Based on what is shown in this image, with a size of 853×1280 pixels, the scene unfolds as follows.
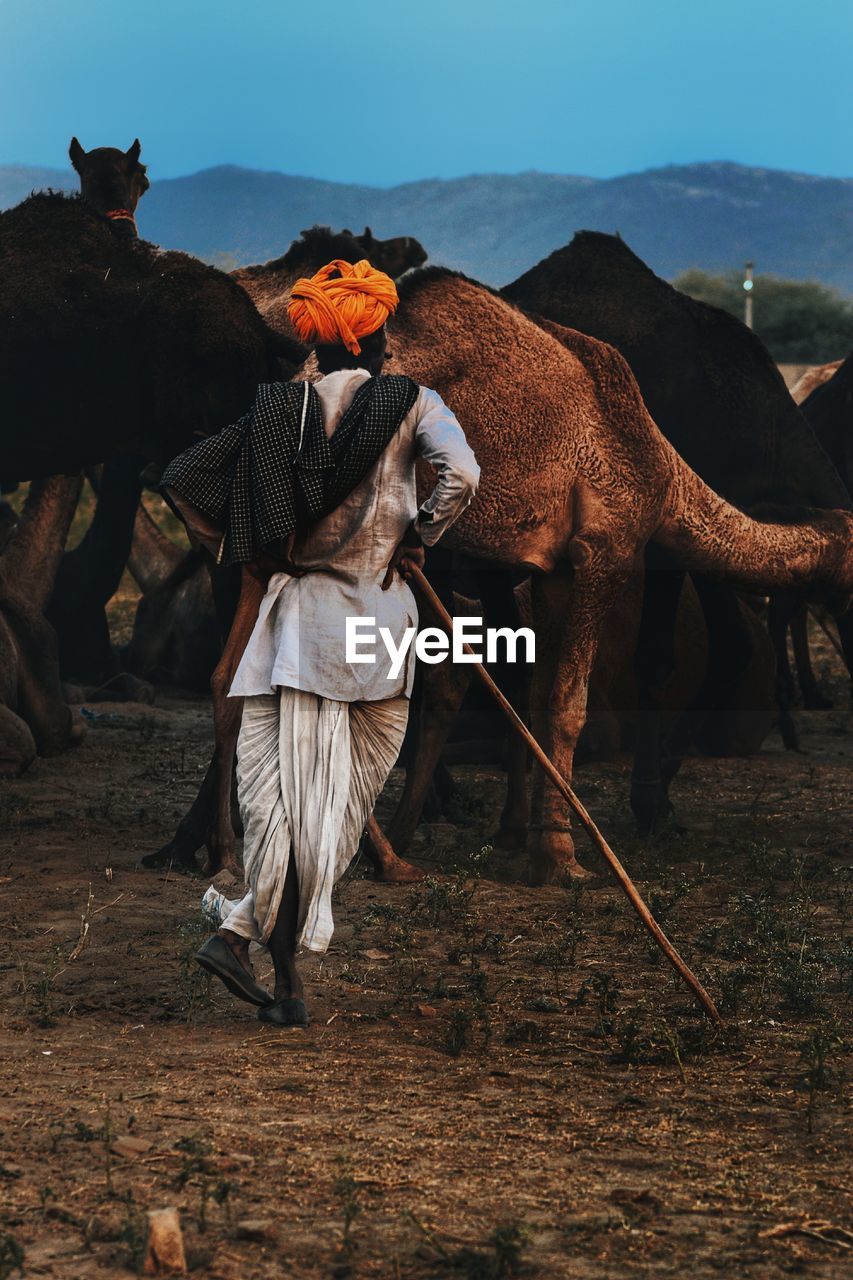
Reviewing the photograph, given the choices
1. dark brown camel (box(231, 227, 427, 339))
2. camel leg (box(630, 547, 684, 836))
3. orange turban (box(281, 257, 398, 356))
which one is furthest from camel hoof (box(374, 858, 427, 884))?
dark brown camel (box(231, 227, 427, 339))

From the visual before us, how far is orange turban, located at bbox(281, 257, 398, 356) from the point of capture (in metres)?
5.11

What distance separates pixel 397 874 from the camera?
6.87 meters

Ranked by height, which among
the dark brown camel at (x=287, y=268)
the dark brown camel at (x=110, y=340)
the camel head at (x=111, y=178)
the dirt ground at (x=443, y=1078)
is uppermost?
the camel head at (x=111, y=178)

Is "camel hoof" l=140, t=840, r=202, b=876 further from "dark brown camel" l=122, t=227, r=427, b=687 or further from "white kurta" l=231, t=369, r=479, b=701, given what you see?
"dark brown camel" l=122, t=227, r=427, b=687

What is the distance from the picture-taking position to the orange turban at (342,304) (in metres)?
5.11

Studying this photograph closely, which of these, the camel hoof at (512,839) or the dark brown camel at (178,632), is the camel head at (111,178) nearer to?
the dark brown camel at (178,632)

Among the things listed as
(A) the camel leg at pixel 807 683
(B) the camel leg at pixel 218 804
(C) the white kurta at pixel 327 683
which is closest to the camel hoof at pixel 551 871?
(B) the camel leg at pixel 218 804

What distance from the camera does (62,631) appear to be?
11.8 metres

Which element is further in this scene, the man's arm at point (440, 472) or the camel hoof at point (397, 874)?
the camel hoof at point (397, 874)

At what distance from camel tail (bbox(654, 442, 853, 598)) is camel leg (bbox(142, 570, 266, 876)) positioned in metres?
2.03

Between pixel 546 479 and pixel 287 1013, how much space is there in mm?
2843

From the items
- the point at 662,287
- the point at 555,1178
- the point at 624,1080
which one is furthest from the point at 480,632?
the point at 555,1178

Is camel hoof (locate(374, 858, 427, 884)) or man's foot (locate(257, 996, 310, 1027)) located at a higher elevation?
camel hoof (locate(374, 858, 427, 884))

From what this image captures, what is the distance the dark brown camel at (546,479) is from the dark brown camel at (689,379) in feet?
4.28
